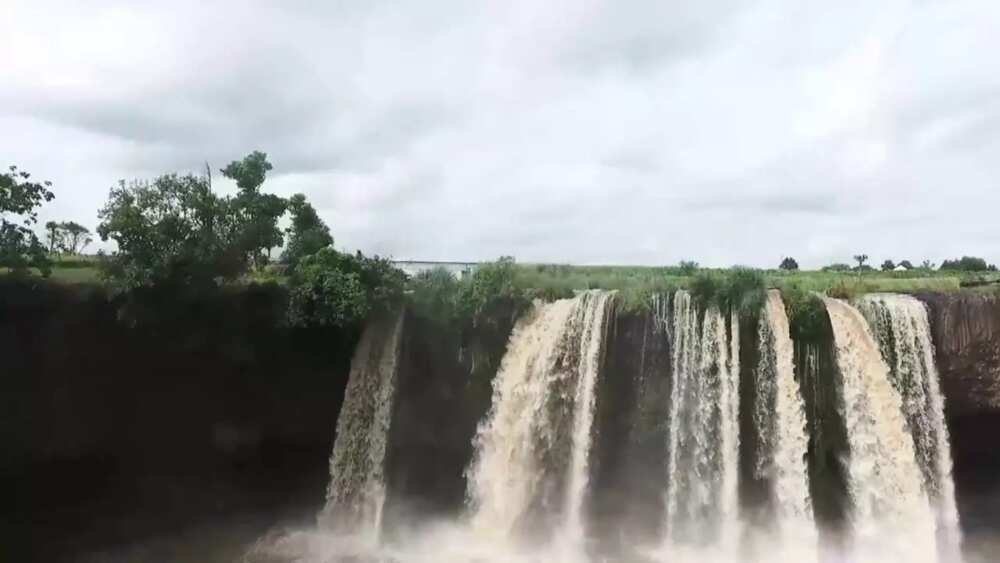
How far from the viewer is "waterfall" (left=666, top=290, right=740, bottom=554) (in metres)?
15.7

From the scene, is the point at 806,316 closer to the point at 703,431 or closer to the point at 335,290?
the point at 703,431

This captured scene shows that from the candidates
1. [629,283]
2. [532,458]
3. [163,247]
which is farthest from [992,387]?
[163,247]

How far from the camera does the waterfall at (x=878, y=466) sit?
15070 mm

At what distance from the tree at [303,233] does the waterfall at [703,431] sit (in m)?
8.39

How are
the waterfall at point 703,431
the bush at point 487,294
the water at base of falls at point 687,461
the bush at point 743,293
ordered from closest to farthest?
1. the water at base of falls at point 687,461
2. the waterfall at point 703,431
3. the bush at point 743,293
4. the bush at point 487,294

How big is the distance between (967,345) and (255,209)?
632 inches

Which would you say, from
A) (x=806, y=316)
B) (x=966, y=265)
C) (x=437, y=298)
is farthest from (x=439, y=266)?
(x=966, y=265)

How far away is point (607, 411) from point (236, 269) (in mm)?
8794

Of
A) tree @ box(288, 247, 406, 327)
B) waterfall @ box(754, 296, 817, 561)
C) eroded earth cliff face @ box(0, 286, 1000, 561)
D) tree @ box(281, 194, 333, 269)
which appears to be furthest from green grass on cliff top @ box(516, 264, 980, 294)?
tree @ box(281, 194, 333, 269)

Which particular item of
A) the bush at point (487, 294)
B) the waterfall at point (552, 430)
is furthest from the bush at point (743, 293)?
the bush at point (487, 294)

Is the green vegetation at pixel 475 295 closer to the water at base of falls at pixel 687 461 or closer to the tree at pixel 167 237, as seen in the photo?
the water at base of falls at pixel 687 461

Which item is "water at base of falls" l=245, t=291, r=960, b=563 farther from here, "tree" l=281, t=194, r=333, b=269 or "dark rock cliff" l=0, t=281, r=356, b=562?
"tree" l=281, t=194, r=333, b=269

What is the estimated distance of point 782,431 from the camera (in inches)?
611

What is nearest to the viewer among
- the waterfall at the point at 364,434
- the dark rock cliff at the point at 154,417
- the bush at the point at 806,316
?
the bush at the point at 806,316
